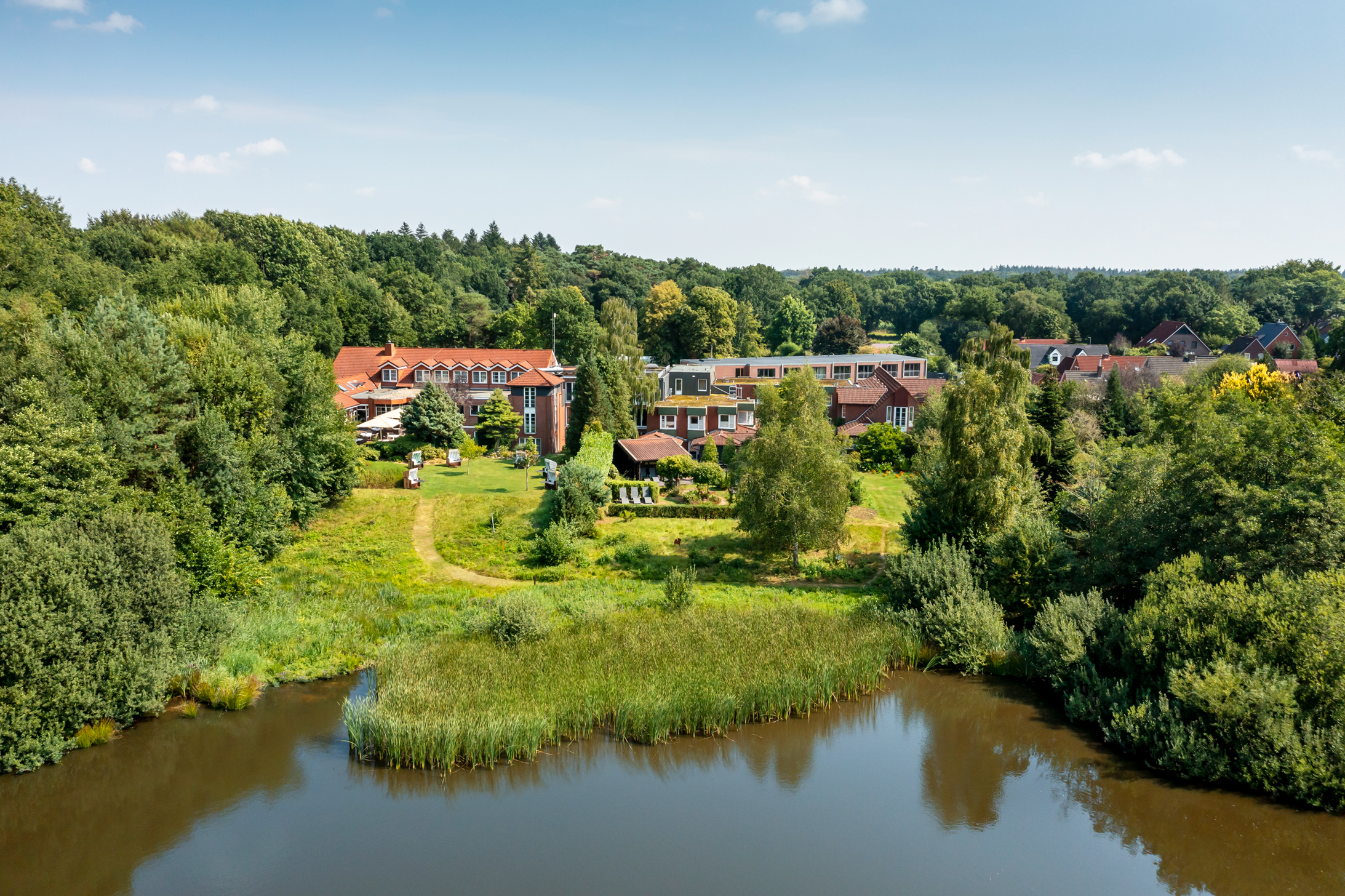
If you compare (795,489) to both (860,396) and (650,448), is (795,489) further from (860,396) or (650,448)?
(860,396)

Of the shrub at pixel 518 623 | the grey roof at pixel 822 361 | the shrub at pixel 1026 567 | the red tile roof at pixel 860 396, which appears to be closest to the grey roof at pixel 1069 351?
the grey roof at pixel 822 361

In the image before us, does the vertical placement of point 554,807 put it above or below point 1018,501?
below

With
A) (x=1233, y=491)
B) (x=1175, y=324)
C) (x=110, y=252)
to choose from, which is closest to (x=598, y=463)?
(x=1233, y=491)

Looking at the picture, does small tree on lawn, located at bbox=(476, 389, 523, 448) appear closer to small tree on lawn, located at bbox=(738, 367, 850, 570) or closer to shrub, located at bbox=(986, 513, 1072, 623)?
small tree on lawn, located at bbox=(738, 367, 850, 570)

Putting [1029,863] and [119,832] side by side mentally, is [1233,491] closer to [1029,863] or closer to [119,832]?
[1029,863]

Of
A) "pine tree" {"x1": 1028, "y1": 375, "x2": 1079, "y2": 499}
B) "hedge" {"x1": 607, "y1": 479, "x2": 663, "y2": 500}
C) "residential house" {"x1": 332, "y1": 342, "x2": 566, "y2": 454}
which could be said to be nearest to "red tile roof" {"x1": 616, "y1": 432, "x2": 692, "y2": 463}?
"hedge" {"x1": 607, "y1": 479, "x2": 663, "y2": 500}
